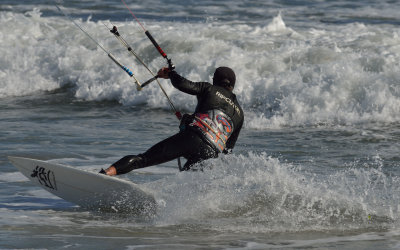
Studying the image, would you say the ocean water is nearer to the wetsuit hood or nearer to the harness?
the harness

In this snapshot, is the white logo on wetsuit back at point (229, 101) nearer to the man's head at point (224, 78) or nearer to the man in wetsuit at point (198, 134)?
the man in wetsuit at point (198, 134)

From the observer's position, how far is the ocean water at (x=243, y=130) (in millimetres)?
6129

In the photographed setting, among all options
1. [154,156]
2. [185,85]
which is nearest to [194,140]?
[154,156]

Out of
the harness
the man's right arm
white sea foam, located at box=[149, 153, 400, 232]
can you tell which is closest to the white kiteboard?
white sea foam, located at box=[149, 153, 400, 232]

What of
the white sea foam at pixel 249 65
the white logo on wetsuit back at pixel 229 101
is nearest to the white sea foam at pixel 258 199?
the white logo on wetsuit back at pixel 229 101

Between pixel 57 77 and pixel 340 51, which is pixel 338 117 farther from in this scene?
pixel 57 77

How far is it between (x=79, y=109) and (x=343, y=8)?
10.5 meters

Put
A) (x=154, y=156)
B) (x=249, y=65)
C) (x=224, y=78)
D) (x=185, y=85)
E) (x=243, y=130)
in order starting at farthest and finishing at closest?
(x=249, y=65) → (x=243, y=130) → (x=224, y=78) → (x=154, y=156) → (x=185, y=85)

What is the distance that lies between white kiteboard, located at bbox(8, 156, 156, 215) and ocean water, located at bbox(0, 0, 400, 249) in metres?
0.15

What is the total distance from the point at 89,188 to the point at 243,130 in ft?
14.4

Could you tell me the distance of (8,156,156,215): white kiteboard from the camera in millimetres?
6664

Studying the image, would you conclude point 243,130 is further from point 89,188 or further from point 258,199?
→ point 89,188

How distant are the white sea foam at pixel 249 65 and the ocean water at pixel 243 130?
0.04m

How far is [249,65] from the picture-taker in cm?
1386
